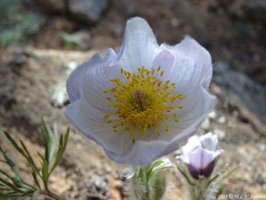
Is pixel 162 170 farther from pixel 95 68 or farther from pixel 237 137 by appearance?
pixel 237 137

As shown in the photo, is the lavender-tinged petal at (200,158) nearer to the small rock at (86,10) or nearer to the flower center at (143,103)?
the flower center at (143,103)

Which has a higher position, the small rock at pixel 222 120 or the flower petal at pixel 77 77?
the flower petal at pixel 77 77

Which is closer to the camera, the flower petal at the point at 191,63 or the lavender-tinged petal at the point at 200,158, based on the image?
the flower petal at the point at 191,63

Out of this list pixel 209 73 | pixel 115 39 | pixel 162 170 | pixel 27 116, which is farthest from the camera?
pixel 115 39

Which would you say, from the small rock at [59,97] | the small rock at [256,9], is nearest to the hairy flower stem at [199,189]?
the small rock at [59,97]

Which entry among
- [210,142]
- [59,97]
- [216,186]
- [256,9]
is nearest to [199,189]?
[216,186]

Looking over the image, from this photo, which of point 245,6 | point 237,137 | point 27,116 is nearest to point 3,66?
point 27,116

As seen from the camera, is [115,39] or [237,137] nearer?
[237,137]

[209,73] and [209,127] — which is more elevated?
[209,73]

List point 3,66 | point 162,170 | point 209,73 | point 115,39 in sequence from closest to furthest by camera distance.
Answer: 1. point 209,73
2. point 162,170
3. point 3,66
4. point 115,39
